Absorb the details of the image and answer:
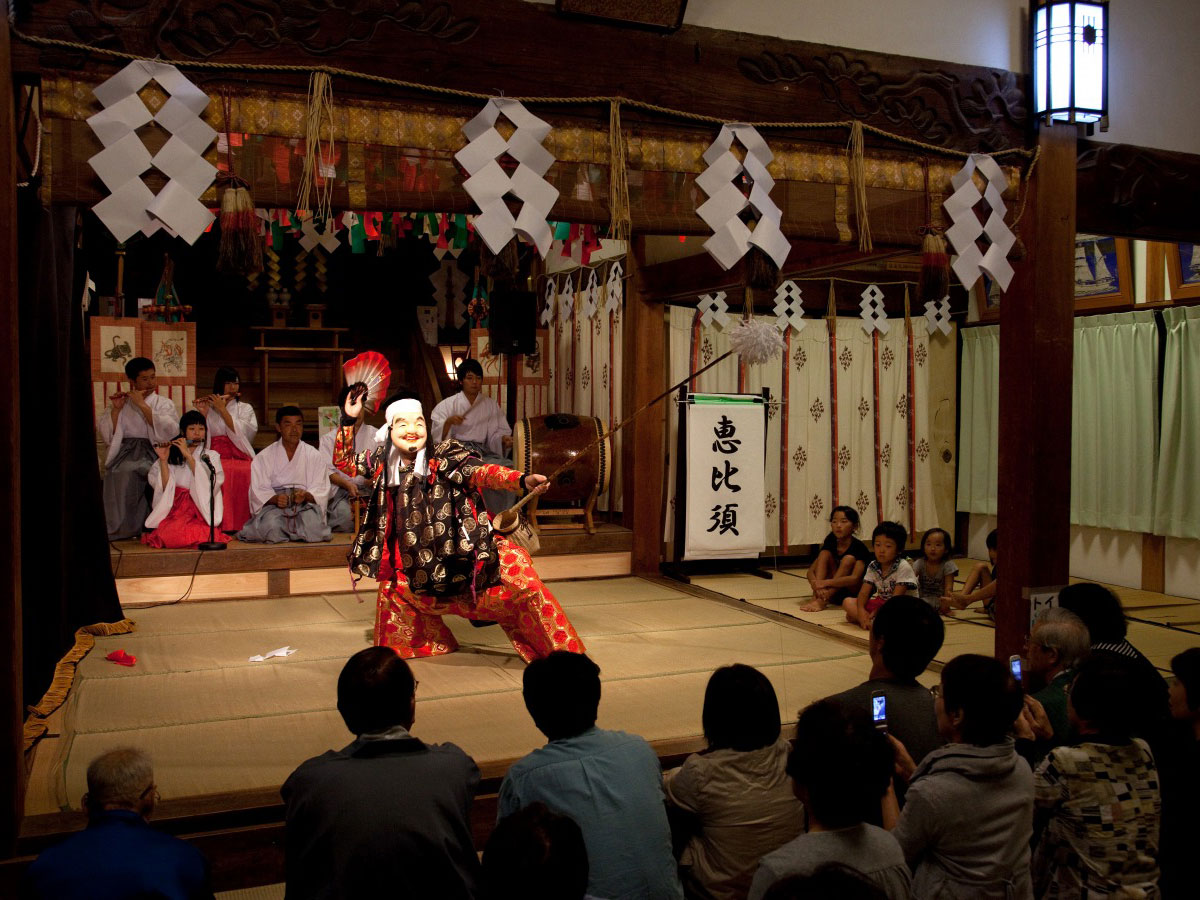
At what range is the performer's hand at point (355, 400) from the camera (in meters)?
4.73

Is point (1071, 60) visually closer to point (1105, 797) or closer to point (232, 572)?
point (1105, 797)

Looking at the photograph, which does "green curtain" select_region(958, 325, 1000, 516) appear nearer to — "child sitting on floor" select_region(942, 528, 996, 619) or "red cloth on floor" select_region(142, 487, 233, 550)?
"child sitting on floor" select_region(942, 528, 996, 619)

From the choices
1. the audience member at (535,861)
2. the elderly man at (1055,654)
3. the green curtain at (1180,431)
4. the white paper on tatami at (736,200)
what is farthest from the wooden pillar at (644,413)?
the audience member at (535,861)

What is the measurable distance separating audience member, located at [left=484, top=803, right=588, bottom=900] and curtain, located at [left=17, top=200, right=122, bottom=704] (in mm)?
2892

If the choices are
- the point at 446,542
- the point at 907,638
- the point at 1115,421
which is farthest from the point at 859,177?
the point at 1115,421

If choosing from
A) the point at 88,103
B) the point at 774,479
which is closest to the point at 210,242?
the point at 774,479

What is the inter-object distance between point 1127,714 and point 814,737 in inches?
31.5

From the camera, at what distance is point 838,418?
786 centimetres

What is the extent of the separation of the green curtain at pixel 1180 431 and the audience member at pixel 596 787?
5721 mm

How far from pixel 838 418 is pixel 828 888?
6.91 m

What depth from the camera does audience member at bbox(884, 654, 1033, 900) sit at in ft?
6.23

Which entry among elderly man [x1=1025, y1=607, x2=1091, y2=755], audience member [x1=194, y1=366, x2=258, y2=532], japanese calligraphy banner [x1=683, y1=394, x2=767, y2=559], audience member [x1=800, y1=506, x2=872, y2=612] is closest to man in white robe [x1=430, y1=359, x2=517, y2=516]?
audience member [x1=194, y1=366, x2=258, y2=532]

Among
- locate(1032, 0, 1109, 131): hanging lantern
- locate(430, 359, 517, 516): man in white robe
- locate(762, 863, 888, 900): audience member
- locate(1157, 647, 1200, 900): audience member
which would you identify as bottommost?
locate(1157, 647, 1200, 900): audience member

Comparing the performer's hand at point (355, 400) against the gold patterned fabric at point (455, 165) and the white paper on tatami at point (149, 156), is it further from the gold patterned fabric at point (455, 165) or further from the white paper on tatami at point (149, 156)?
the white paper on tatami at point (149, 156)
